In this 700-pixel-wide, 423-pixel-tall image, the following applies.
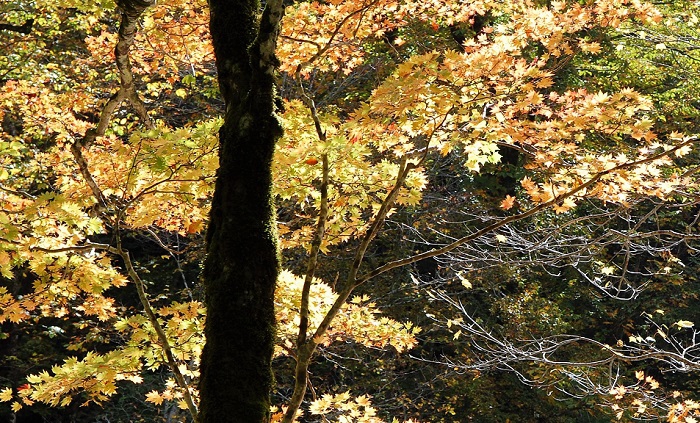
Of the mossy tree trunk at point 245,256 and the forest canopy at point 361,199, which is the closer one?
the mossy tree trunk at point 245,256

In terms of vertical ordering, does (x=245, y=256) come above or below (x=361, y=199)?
above

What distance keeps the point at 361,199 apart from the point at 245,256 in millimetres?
1328

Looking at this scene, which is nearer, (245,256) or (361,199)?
(245,256)

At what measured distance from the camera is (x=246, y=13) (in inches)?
112

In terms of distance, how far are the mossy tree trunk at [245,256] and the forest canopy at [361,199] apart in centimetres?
3

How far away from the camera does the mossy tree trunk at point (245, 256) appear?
2369 mm

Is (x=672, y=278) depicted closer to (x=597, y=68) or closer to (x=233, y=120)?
(x=597, y=68)

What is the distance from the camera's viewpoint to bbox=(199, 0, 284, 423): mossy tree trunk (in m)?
2.37

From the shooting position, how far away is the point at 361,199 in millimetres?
3682

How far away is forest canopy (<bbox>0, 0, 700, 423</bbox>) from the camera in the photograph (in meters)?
3.25

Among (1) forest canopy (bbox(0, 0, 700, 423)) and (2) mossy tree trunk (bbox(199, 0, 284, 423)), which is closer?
(2) mossy tree trunk (bbox(199, 0, 284, 423))

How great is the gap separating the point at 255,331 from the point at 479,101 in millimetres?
1588

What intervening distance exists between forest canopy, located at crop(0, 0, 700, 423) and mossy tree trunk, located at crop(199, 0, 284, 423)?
26 mm

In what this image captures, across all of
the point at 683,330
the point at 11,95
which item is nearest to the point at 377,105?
the point at 11,95
